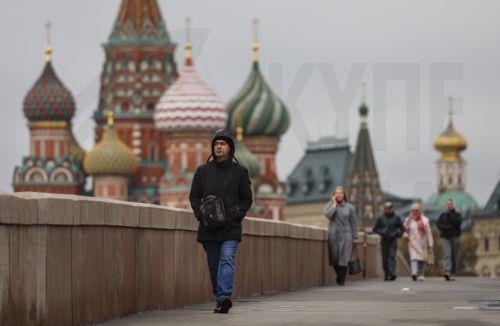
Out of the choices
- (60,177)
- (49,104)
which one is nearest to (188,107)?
(49,104)

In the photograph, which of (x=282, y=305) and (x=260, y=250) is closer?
(x=282, y=305)

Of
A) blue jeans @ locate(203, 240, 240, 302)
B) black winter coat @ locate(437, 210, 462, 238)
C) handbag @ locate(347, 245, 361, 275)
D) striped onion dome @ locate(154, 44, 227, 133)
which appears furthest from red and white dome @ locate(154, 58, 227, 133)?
blue jeans @ locate(203, 240, 240, 302)

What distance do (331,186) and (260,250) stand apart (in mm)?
168963

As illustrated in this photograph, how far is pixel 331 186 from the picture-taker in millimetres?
189000

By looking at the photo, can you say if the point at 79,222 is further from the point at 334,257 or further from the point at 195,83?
the point at 195,83

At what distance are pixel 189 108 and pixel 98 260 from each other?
120711mm

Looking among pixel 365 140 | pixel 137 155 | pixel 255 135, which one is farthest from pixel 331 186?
pixel 137 155

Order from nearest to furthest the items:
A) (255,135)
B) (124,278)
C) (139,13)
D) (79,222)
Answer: (79,222), (124,278), (139,13), (255,135)

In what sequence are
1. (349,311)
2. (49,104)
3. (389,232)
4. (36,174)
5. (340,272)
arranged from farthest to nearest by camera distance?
(49,104) < (36,174) < (389,232) < (340,272) < (349,311)

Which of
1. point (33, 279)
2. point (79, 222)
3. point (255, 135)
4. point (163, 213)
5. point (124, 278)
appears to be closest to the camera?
point (33, 279)

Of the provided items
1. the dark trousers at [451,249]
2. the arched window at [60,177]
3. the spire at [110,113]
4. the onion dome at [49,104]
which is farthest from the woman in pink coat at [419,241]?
the onion dome at [49,104]

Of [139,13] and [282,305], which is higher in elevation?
[139,13]

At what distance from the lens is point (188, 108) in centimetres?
13462

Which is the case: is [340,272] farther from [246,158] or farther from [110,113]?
[246,158]
